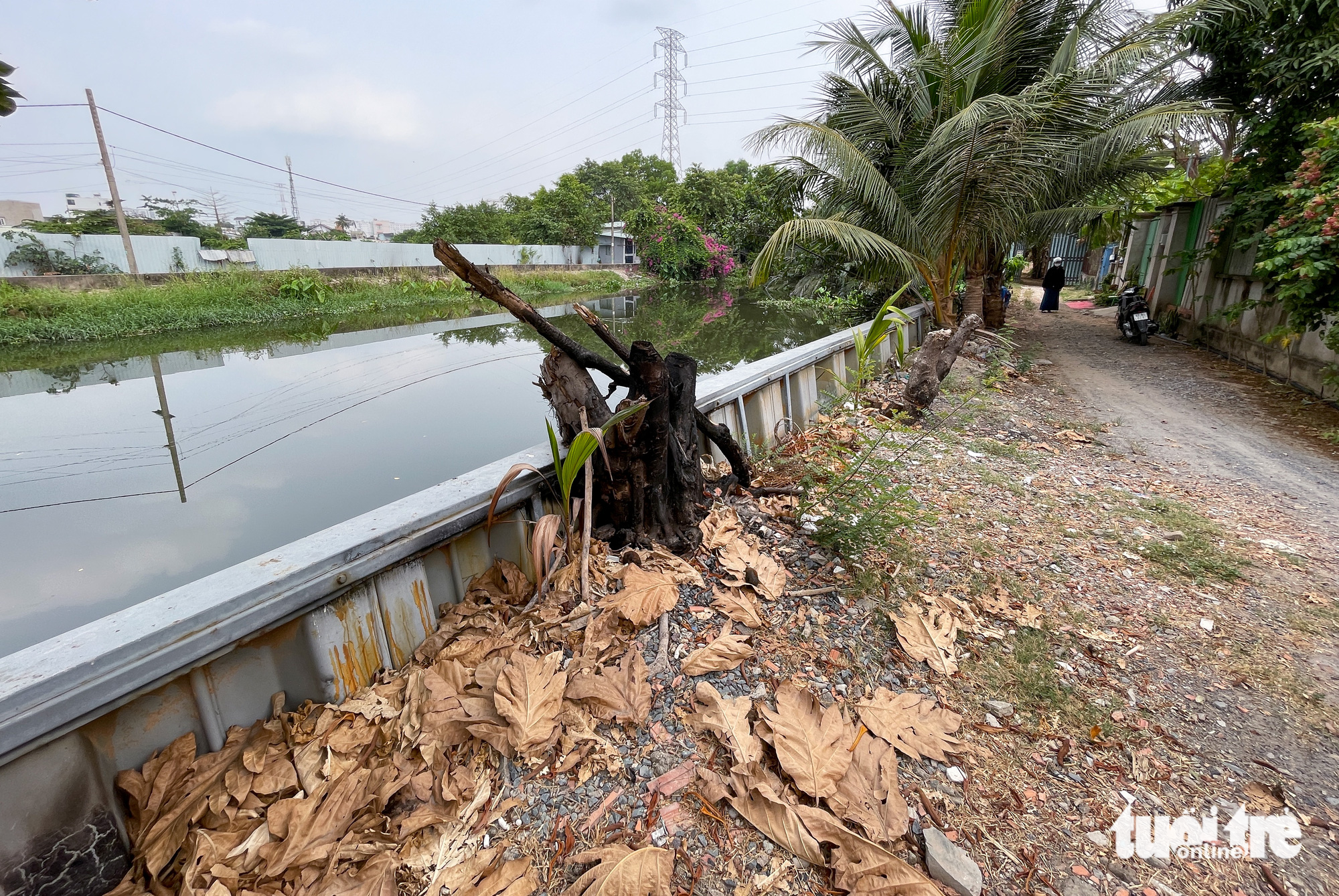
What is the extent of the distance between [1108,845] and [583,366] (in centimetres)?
201

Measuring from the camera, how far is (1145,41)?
265 inches

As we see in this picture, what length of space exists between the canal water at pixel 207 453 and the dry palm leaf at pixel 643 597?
6.54 ft

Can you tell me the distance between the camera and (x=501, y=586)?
6.37 ft

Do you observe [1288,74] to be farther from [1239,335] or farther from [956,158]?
[956,158]

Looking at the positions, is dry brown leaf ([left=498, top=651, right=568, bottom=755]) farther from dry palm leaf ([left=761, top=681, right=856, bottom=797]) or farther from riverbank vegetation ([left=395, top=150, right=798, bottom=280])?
riverbank vegetation ([left=395, top=150, right=798, bottom=280])

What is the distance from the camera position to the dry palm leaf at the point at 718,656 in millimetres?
1680

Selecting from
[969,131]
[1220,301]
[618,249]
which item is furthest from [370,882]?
[618,249]

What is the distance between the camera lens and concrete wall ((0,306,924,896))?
1041 mm

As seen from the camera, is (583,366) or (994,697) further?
(583,366)

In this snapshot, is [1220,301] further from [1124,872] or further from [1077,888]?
[1077,888]

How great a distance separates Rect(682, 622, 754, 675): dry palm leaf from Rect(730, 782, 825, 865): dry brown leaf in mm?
367

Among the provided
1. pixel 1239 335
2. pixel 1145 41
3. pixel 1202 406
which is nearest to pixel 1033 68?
pixel 1145 41

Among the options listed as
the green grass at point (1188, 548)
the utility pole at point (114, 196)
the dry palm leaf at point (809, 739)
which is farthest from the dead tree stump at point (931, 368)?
the utility pole at point (114, 196)

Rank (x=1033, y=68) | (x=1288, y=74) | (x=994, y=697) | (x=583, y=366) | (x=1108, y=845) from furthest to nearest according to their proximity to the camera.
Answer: (x=1033, y=68), (x=1288, y=74), (x=583, y=366), (x=994, y=697), (x=1108, y=845)
